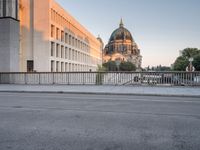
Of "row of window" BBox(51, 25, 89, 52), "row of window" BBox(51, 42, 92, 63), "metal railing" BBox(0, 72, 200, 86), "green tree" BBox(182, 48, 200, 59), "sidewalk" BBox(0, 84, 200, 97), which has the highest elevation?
"green tree" BBox(182, 48, 200, 59)

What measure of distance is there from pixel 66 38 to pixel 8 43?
82.4 feet

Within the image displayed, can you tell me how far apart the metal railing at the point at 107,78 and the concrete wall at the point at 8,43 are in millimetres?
1522

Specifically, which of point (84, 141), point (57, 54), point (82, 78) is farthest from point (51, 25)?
point (84, 141)

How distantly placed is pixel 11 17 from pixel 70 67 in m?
28.4

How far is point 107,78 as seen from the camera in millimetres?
20109

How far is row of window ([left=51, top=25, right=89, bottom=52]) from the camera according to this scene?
4020cm

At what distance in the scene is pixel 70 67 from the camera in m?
51.0

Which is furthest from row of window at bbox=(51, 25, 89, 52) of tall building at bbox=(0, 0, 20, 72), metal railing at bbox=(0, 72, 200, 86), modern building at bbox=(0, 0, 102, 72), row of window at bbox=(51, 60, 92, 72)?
metal railing at bbox=(0, 72, 200, 86)

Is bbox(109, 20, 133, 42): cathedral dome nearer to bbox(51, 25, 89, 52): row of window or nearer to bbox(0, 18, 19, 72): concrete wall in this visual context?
bbox(51, 25, 89, 52): row of window

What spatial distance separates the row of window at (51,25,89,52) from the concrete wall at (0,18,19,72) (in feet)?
52.9

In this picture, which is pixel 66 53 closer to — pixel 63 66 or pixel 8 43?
pixel 63 66

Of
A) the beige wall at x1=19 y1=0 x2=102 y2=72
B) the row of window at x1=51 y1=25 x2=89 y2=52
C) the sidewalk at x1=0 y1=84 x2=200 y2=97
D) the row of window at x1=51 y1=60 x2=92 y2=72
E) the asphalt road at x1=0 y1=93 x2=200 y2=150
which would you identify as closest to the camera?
the asphalt road at x1=0 y1=93 x2=200 y2=150

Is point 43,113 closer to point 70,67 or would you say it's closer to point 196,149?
point 196,149

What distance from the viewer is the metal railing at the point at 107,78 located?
18172 millimetres
